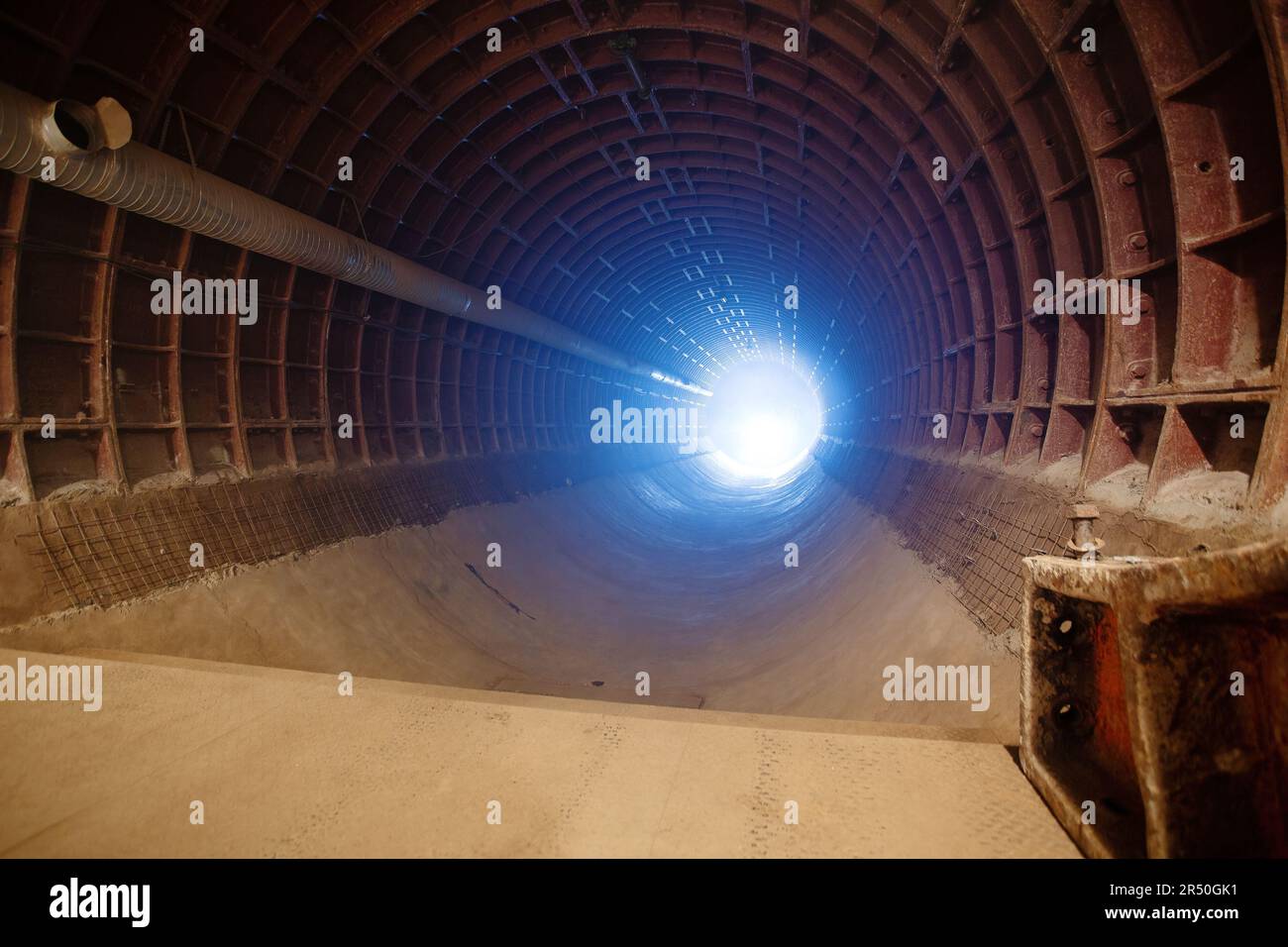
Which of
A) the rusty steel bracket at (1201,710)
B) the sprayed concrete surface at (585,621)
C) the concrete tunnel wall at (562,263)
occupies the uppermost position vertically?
the concrete tunnel wall at (562,263)

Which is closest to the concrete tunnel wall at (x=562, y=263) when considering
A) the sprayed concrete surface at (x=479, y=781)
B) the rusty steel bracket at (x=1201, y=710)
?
the rusty steel bracket at (x=1201, y=710)

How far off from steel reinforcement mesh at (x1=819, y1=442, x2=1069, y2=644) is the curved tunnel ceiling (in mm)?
465

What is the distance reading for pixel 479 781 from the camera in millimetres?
3463

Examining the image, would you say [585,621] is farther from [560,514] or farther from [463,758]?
[463,758]

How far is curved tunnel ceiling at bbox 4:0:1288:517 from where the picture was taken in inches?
179

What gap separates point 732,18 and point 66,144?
8.57 meters

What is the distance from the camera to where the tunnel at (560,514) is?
316 cm

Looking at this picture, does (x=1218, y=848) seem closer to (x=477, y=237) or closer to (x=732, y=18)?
(x=732, y=18)

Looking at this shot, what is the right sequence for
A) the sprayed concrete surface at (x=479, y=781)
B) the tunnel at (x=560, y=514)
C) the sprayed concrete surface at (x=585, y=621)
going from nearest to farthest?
1. the sprayed concrete surface at (x=479, y=781)
2. the tunnel at (x=560, y=514)
3. the sprayed concrete surface at (x=585, y=621)

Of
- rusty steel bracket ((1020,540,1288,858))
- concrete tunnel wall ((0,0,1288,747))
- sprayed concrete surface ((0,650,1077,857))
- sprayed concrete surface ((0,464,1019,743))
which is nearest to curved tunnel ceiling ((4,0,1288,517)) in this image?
concrete tunnel wall ((0,0,1288,747))

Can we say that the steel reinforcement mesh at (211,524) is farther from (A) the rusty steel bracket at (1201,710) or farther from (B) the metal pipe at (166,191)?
(A) the rusty steel bracket at (1201,710)

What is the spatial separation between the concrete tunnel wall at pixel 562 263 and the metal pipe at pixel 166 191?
1128mm

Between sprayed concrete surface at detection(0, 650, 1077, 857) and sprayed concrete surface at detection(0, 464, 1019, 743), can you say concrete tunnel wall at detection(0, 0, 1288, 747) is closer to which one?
sprayed concrete surface at detection(0, 464, 1019, 743)
